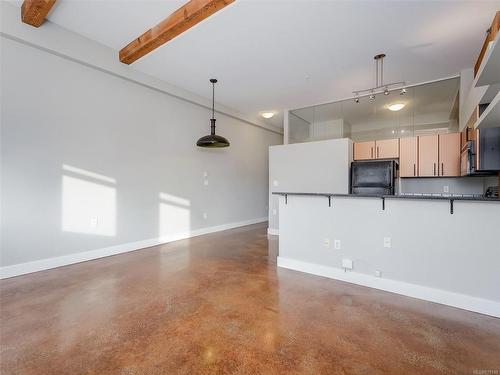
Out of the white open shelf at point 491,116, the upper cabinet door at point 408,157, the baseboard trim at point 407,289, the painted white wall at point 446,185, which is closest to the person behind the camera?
the white open shelf at point 491,116

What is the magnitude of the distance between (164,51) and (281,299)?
161 inches

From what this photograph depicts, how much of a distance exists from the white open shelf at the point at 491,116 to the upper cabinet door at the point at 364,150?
2699mm

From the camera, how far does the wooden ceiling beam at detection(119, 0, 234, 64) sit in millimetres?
2802

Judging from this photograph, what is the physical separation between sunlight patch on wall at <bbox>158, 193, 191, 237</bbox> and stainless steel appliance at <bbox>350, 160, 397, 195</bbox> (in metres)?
3.69

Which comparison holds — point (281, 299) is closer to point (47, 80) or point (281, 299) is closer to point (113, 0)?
point (113, 0)

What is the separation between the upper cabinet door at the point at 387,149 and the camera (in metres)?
4.98

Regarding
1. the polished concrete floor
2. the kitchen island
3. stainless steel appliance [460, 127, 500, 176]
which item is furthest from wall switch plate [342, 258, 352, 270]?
stainless steel appliance [460, 127, 500, 176]

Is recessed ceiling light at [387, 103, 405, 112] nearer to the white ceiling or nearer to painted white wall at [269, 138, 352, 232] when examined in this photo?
the white ceiling

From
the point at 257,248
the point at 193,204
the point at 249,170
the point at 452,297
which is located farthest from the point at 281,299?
the point at 249,170

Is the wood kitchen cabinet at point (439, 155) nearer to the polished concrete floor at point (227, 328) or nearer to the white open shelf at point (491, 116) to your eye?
the white open shelf at point (491, 116)

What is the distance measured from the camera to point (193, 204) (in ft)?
19.0

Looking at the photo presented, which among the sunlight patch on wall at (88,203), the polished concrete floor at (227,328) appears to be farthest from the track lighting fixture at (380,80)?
the sunlight patch on wall at (88,203)

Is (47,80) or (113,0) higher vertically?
(113,0)

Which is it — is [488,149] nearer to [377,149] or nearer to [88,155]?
[377,149]
